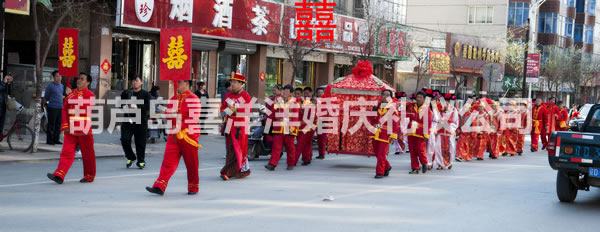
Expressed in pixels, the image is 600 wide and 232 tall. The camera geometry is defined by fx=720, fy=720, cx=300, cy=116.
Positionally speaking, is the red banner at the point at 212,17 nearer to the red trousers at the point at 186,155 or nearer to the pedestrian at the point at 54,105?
the pedestrian at the point at 54,105

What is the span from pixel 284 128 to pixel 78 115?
4162 millimetres

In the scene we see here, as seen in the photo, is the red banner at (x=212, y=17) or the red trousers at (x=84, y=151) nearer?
the red trousers at (x=84, y=151)

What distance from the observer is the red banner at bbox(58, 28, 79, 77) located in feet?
50.3

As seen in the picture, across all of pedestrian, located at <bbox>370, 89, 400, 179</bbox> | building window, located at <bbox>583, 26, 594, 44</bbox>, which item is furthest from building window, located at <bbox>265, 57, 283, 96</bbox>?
building window, located at <bbox>583, 26, 594, 44</bbox>

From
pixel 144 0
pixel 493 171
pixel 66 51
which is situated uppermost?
pixel 144 0

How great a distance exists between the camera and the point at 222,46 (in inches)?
1016

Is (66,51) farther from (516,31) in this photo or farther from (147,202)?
(516,31)

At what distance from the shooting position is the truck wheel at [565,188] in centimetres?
1033

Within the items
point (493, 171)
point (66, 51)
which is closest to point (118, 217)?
point (66, 51)

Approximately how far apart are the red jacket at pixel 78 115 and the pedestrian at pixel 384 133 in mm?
5098

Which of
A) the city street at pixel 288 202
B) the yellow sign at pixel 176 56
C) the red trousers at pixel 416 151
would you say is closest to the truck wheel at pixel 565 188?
the city street at pixel 288 202

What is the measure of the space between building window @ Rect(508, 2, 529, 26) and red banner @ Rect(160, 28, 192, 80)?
135 ft

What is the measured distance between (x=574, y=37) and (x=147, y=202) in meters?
60.8

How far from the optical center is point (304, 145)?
14.8m
